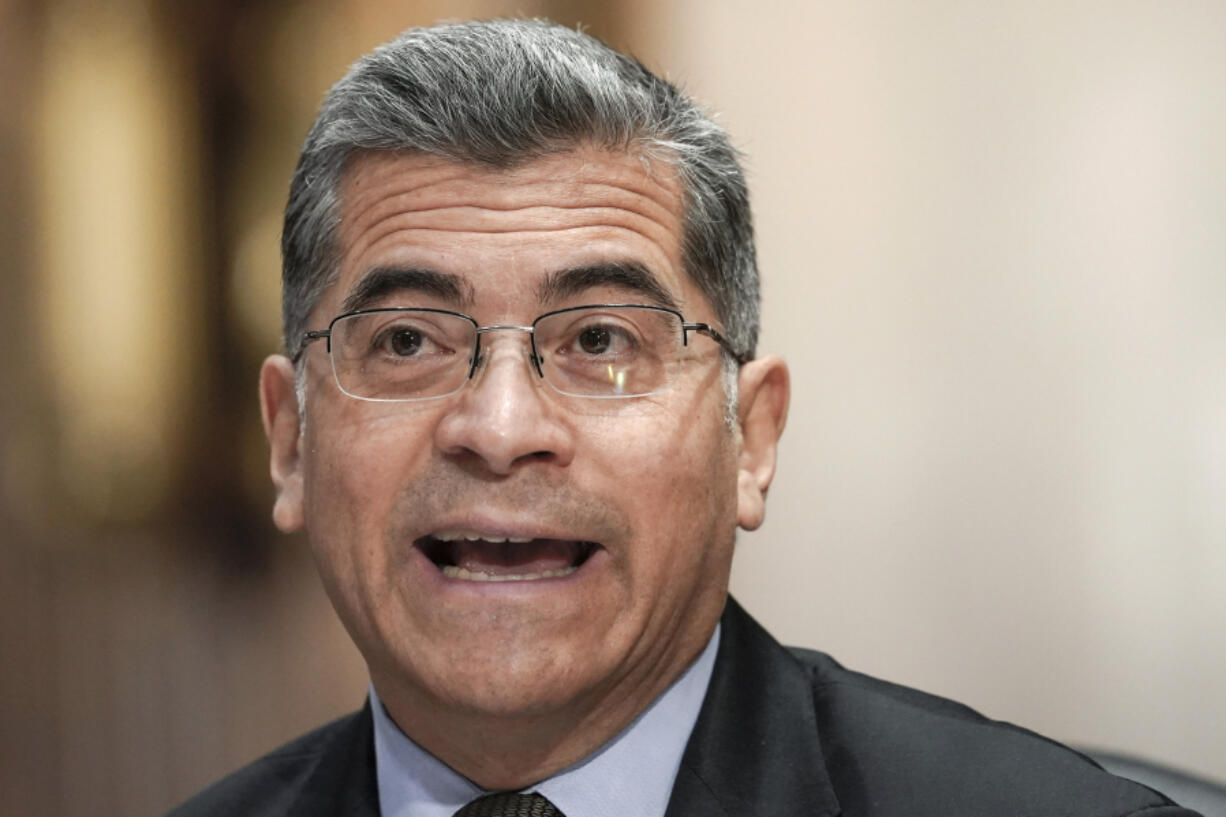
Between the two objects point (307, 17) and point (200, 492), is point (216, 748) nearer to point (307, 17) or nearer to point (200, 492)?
point (200, 492)

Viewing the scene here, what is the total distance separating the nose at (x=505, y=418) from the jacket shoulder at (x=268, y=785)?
0.67 meters

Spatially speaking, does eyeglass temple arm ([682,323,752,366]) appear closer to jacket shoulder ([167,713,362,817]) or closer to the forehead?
the forehead

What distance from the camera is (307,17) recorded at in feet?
10.7

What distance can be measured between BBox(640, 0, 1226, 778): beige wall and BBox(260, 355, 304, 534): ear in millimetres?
1199

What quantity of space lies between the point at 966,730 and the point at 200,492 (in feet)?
Result: 6.96

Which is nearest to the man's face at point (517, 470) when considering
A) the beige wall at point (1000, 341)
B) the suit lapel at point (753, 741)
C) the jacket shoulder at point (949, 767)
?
the suit lapel at point (753, 741)

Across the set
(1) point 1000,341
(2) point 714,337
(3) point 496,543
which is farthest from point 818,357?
(3) point 496,543

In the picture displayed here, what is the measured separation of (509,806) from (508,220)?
2.50 ft

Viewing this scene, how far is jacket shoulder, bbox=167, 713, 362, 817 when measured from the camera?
6.70ft

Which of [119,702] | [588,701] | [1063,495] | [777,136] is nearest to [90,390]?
[119,702]

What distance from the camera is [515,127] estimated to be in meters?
1.67

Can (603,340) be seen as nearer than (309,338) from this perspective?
Yes

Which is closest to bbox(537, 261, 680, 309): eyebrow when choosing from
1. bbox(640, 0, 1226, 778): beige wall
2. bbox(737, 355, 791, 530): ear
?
bbox(737, 355, 791, 530): ear

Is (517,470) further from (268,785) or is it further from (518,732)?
(268,785)
